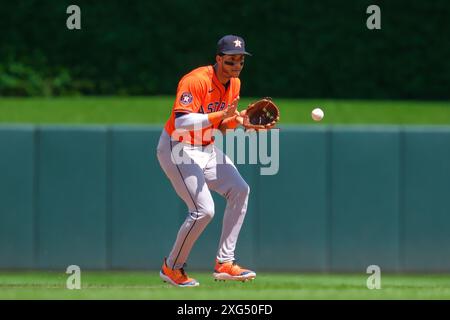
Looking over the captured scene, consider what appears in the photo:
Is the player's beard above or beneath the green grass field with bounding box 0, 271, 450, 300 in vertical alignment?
above

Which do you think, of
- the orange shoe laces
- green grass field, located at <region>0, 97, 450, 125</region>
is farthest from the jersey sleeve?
green grass field, located at <region>0, 97, 450, 125</region>

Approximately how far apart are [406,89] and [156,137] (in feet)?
15.9

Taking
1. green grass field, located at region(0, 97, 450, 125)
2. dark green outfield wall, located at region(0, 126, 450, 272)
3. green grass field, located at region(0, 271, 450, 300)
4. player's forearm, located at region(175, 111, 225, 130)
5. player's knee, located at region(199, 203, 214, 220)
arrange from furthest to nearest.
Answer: green grass field, located at region(0, 97, 450, 125) < dark green outfield wall, located at region(0, 126, 450, 272) < player's knee, located at region(199, 203, 214, 220) < player's forearm, located at region(175, 111, 225, 130) < green grass field, located at region(0, 271, 450, 300)

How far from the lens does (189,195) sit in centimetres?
822

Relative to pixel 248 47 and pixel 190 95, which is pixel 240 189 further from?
pixel 248 47

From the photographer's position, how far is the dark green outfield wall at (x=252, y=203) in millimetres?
10680

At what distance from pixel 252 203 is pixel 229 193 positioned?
2.30 m

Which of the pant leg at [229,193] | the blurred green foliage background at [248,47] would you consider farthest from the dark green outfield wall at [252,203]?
the blurred green foliage background at [248,47]

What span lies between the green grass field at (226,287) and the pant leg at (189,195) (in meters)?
0.35

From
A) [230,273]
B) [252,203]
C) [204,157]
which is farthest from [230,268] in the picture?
[252,203]

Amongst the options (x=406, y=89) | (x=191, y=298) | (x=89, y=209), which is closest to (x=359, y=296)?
(x=191, y=298)

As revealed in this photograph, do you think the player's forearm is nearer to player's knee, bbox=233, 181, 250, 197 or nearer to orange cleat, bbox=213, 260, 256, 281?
player's knee, bbox=233, 181, 250, 197

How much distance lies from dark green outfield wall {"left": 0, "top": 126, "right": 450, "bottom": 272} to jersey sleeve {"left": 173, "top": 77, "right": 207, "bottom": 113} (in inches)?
101

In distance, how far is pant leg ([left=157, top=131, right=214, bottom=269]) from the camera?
26.9 feet
